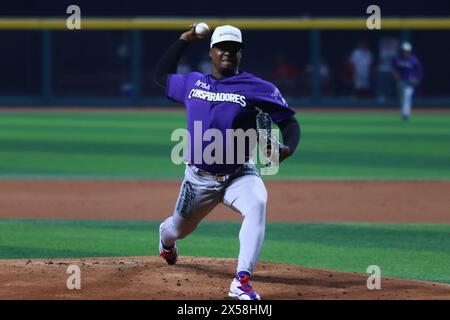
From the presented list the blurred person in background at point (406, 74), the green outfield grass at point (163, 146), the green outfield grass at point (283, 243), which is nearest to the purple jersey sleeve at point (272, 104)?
the green outfield grass at point (283, 243)

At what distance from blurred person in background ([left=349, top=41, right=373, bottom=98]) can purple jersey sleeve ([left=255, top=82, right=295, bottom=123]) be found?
2244 centimetres

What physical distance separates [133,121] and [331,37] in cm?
697

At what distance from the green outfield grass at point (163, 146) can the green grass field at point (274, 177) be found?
0.06 ft

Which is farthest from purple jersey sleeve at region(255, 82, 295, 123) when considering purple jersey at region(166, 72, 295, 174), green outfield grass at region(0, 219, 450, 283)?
green outfield grass at region(0, 219, 450, 283)

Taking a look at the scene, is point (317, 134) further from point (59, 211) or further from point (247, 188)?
point (247, 188)

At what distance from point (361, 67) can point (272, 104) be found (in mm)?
22824

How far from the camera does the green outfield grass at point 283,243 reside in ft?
28.2

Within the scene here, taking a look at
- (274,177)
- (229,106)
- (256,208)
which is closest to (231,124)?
(229,106)

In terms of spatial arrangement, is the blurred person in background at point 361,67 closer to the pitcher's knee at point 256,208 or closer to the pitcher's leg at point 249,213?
the pitcher's leg at point 249,213

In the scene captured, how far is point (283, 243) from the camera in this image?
9648 millimetres

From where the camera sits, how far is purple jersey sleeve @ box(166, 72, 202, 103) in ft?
23.3

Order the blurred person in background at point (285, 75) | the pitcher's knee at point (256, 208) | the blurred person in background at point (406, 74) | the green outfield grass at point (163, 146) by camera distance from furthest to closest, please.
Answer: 1. the blurred person in background at point (285, 75)
2. the blurred person in background at point (406, 74)
3. the green outfield grass at point (163, 146)
4. the pitcher's knee at point (256, 208)

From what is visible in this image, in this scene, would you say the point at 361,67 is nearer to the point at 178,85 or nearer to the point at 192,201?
the point at 178,85

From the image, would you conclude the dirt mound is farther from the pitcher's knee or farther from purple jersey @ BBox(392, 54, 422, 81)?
purple jersey @ BBox(392, 54, 422, 81)
